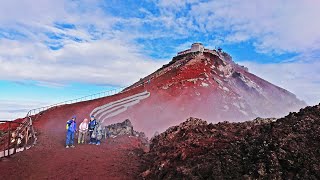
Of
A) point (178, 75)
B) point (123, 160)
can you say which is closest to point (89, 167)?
point (123, 160)

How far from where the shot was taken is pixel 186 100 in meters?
36.3

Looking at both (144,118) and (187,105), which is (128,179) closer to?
(144,118)

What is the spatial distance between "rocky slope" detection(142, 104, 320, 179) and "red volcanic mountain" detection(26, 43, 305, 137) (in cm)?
1663

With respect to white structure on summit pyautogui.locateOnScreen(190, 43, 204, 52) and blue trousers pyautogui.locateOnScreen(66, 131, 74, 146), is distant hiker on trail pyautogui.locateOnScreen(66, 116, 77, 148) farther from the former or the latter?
white structure on summit pyautogui.locateOnScreen(190, 43, 204, 52)

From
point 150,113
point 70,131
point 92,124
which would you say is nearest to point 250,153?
point 70,131

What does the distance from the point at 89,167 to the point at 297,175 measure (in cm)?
805

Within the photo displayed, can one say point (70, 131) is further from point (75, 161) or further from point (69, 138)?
point (75, 161)

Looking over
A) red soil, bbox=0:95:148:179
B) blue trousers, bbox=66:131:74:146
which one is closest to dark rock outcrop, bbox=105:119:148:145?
red soil, bbox=0:95:148:179

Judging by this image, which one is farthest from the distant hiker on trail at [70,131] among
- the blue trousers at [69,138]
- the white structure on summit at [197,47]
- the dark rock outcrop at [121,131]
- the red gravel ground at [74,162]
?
the white structure on summit at [197,47]

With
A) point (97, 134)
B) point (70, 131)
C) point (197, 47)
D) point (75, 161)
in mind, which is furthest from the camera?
point (197, 47)

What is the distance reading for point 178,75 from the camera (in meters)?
40.4

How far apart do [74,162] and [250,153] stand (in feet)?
25.4

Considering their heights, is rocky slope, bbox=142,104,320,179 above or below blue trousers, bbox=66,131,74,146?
below

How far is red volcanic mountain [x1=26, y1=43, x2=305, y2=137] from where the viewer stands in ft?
102
